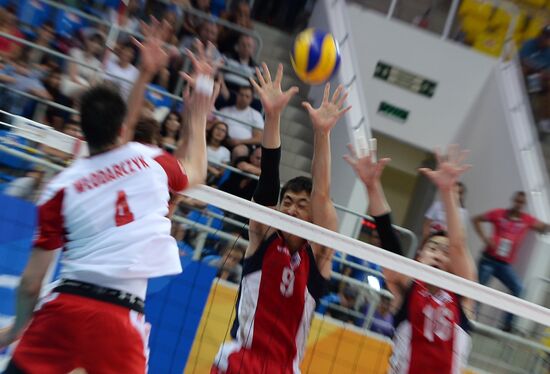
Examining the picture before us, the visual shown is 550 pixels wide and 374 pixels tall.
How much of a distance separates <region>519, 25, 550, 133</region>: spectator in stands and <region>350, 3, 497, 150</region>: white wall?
1.75 ft

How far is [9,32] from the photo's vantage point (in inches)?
301

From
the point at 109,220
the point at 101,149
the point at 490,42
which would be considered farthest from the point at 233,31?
the point at 109,220

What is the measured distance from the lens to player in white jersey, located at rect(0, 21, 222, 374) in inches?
110

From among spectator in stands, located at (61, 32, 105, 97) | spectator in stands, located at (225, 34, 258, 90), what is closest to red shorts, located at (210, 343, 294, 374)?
spectator in stands, located at (61, 32, 105, 97)

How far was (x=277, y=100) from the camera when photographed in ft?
12.1

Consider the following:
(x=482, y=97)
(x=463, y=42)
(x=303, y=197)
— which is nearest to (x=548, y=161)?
(x=482, y=97)

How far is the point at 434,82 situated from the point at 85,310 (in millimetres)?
9130

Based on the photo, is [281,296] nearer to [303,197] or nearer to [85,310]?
[303,197]

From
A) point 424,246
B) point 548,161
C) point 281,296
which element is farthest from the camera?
point 548,161

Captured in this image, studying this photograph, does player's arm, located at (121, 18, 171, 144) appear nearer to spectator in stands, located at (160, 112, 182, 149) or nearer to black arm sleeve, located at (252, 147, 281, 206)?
black arm sleeve, located at (252, 147, 281, 206)

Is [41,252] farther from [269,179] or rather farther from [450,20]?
[450,20]

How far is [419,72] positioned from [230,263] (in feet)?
21.7

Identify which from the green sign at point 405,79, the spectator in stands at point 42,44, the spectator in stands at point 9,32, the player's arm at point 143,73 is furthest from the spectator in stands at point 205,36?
the player's arm at point 143,73

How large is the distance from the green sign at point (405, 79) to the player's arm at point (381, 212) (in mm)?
7531
